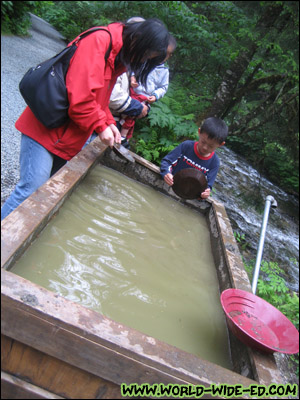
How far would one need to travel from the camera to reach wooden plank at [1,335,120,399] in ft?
4.24

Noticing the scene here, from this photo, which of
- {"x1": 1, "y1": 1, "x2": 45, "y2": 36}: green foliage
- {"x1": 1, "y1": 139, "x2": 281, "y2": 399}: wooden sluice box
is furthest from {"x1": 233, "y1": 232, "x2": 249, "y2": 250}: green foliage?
{"x1": 1, "y1": 1, "x2": 45, "y2": 36}: green foliage

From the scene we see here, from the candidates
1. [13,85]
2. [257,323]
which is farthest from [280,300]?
[13,85]

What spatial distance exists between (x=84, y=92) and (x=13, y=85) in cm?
520

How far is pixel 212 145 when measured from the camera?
140 inches

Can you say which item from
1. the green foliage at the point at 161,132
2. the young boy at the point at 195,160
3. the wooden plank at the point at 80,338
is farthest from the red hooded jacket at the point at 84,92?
the green foliage at the point at 161,132

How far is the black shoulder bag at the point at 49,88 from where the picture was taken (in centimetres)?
199

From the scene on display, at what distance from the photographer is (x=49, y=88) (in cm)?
199

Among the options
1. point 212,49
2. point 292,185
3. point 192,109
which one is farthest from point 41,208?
point 292,185

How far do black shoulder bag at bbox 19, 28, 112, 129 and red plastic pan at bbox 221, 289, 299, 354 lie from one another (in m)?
1.45

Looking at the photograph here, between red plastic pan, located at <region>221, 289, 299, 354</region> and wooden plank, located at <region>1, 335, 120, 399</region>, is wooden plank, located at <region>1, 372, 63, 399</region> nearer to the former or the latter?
wooden plank, located at <region>1, 335, 120, 399</region>

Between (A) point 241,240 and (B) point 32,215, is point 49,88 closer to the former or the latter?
(B) point 32,215

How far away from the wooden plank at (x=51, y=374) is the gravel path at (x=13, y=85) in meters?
2.23

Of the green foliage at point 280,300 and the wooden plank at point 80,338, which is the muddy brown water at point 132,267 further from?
the green foliage at point 280,300

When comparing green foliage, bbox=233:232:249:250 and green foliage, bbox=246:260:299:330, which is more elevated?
green foliage, bbox=246:260:299:330
